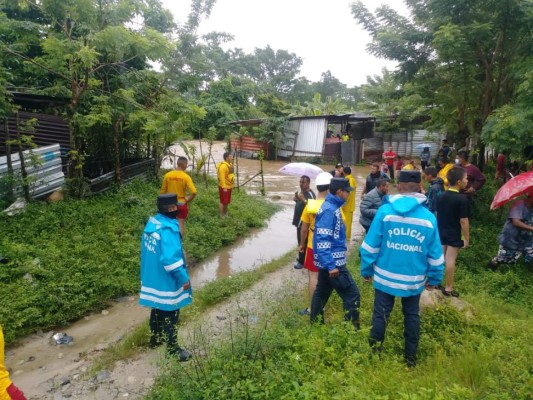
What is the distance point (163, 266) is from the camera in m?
3.77

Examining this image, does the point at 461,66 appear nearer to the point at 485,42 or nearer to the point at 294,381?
the point at 485,42

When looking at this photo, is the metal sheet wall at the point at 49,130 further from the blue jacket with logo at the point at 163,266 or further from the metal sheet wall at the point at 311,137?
the metal sheet wall at the point at 311,137

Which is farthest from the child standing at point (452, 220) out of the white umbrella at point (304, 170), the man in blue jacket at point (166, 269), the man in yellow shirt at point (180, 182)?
the man in yellow shirt at point (180, 182)

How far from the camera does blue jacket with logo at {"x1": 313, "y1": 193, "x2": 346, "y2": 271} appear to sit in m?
3.84

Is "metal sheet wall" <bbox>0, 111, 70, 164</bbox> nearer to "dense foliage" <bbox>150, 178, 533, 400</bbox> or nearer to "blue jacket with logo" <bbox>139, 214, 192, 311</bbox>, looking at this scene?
"blue jacket with logo" <bbox>139, 214, 192, 311</bbox>

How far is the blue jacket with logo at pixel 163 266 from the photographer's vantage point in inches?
147

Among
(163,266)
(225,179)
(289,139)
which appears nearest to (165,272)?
(163,266)

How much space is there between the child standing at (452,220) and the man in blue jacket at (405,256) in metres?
1.92

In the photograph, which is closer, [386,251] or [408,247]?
[408,247]

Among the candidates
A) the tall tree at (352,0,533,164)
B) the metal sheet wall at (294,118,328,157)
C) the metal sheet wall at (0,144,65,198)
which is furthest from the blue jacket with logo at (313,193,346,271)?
the metal sheet wall at (294,118,328,157)

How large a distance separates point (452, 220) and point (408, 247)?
2.27 meters

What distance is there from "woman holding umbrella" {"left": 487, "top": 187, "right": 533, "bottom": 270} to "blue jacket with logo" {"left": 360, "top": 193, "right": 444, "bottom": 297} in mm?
3599

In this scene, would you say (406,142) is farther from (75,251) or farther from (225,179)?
(75,251)

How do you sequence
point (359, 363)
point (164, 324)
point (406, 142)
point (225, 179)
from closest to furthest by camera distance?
1. point (359, 363)
2. point (164, 324)
3. point (225, 179)
4. point (406, 142)
